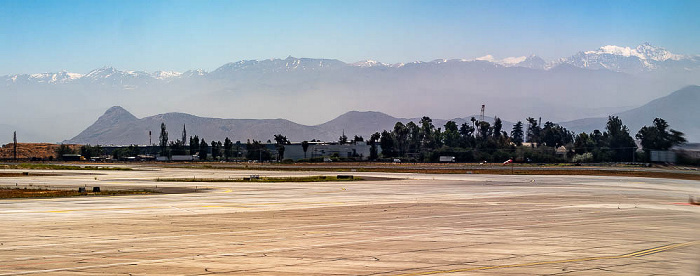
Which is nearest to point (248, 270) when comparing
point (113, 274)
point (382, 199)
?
point (113, 274)

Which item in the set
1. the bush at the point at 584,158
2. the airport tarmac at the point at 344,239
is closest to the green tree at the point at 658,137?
the bush at the point at 584,158

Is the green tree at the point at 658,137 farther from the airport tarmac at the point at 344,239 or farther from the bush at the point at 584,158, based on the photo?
the airport tarmac at the point at 344,239

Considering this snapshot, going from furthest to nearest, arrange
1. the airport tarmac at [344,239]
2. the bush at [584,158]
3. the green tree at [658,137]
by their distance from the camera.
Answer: the bush at [584,158] < the green tree at [658,137] < the airport tarmac at [344,239]

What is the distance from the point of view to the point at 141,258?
1862 cm

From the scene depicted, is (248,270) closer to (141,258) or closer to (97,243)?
(141,258)

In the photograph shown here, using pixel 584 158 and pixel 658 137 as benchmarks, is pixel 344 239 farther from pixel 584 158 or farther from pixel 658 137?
pixel 658 137

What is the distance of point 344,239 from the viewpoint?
2317cm

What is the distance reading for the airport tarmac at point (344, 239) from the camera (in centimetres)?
1734

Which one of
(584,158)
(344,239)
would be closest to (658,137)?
(584,158)

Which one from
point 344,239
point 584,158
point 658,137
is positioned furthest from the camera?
point 584,158

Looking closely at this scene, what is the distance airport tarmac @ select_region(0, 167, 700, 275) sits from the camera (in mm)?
17344

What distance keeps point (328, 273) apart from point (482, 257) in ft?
17.1

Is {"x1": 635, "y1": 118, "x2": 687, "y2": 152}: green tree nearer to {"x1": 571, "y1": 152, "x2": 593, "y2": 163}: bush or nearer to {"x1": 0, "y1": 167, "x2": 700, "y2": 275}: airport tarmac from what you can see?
{"x1": 571, "y1": 152, "x2": 593, "y2": 163}: bush

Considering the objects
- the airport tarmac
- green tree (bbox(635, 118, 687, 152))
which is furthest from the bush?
the airport tarmac
